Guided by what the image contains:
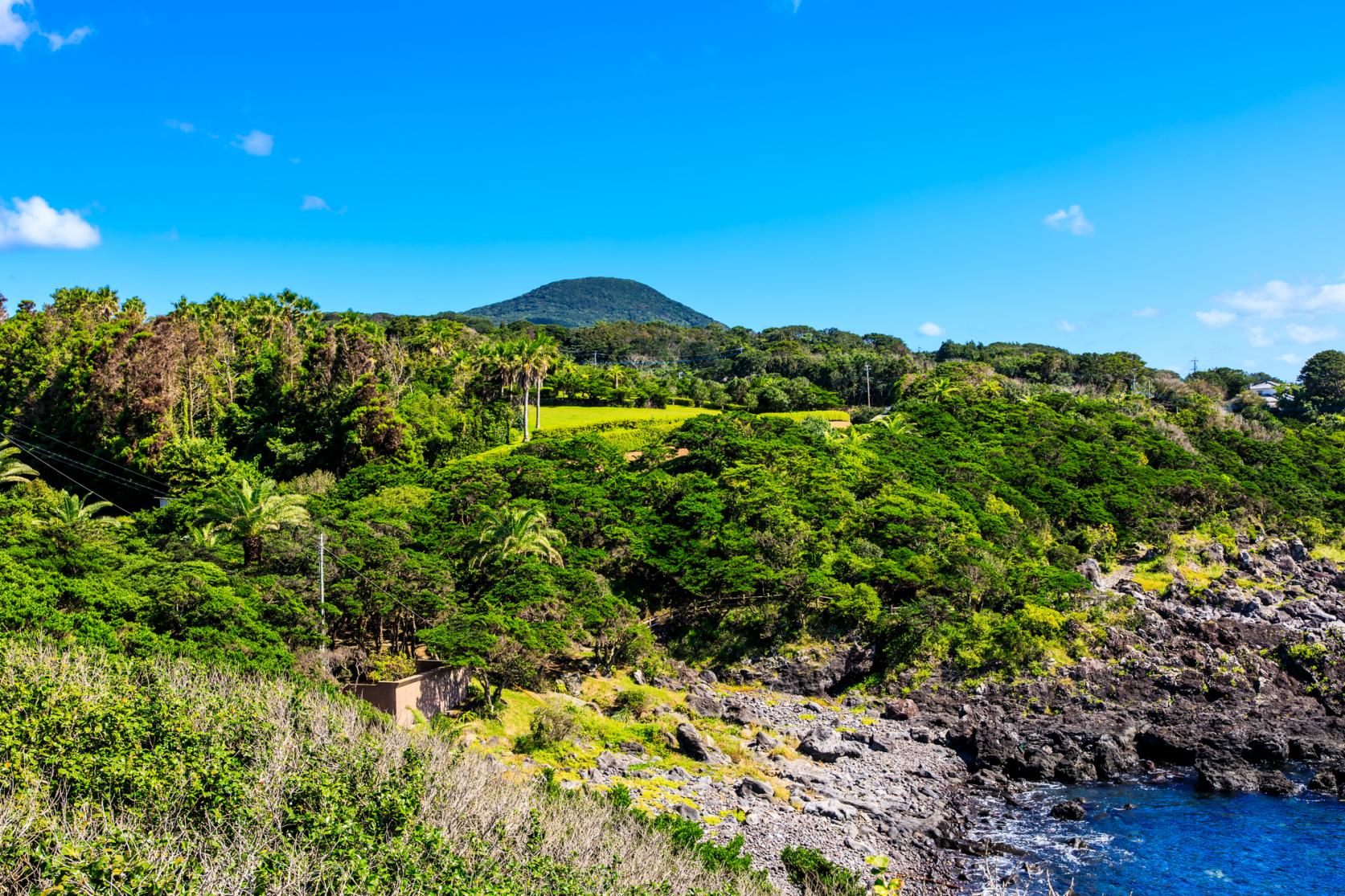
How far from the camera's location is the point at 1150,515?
174 ft

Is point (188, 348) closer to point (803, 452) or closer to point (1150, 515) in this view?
point (803, 452)

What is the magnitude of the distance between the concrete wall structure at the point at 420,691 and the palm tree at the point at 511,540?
6585 mm

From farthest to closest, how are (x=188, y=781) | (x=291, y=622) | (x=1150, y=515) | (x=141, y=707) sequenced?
(x=1150, y=515) < (x=291, y=622) < (x=141, y=707) < (x=188, y=781)

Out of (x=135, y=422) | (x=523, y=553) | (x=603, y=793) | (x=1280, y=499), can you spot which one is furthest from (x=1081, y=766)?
(x=135, y=422)

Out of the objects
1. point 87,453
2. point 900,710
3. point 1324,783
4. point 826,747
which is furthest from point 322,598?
point 87,453

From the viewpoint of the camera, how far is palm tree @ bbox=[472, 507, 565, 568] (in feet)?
119

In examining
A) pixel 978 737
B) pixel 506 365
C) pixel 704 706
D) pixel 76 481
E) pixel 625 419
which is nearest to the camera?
pixel 978 737

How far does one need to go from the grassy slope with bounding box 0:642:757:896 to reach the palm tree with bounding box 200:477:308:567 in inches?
573

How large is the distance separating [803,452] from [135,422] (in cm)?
4397

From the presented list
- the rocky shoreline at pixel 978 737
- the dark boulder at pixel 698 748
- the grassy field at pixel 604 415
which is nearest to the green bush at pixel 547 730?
the rocky shoreline at pixel 978 737

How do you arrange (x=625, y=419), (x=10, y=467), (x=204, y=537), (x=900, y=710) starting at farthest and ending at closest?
1. (x=625, y=419)
2. (x=10, y=467)
3. (x=900, y=710)
4. (x=204, y=537)

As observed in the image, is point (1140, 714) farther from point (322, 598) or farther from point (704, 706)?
point (322, 598)

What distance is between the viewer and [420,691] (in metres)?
28.8

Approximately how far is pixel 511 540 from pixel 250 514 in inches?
418
